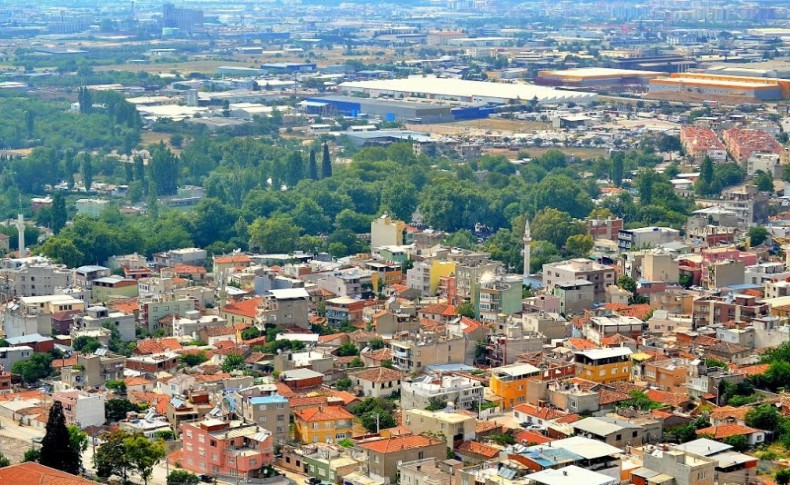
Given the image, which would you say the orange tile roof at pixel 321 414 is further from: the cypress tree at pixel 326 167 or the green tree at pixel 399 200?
the cypress tree at pixel 326 167

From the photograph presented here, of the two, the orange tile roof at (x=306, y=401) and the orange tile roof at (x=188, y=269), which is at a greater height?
the orange tile roof at (x=306, y=401)

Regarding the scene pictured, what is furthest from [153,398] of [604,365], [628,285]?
[628,285]

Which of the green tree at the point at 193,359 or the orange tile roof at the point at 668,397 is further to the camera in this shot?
the green tree at the point at 193,359

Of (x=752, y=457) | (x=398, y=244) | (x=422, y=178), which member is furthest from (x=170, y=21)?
(x=752, y=457)

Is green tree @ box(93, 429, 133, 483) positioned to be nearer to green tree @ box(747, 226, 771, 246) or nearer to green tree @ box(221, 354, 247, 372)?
green tree @ box(221, 354, 247, 372)

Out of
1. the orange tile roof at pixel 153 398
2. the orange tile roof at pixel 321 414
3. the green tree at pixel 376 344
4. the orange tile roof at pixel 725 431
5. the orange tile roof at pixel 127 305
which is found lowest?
the orange tile roof at pixel 127 305

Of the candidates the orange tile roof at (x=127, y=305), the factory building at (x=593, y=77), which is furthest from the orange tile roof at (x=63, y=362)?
the factory building at (x=593, y=77)
